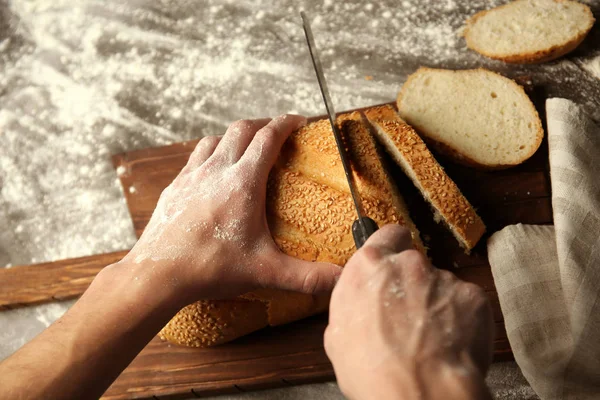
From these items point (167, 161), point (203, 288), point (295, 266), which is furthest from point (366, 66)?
point (203, 288)

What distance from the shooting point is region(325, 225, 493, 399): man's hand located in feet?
3.56

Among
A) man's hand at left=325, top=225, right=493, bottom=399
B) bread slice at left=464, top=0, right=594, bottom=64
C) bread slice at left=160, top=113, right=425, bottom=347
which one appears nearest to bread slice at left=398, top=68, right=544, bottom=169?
bread slice at left=464, top=0, right=594, bottom=64

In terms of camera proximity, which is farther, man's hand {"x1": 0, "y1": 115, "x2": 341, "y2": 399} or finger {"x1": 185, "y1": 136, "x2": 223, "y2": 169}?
finger {"x1": 185, "y1": 136, "x2": 223, "y2": 169}

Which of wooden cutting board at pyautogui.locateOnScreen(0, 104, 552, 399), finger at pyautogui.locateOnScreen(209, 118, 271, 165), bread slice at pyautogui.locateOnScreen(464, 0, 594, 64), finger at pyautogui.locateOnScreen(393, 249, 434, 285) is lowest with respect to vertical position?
wooden cutting board at pyautogui.locateOnScreen(0, 104, 552, 399)

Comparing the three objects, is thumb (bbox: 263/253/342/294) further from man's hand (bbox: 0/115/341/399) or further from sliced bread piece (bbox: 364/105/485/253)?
sliced bread piece (bbox: 364/105/485/253)

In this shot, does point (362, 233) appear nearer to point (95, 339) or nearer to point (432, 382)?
point (432, 382)

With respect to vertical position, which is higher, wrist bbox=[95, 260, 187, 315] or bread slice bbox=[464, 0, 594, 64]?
bread slice bbox=[464, 0, 594, 64]

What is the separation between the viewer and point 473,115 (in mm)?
2082

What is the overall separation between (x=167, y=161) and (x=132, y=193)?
0.64 ft

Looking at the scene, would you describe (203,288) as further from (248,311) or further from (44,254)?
(44,254)

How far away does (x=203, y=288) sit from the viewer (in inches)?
65.9

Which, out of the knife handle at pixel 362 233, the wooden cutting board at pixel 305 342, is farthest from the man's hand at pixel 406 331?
the wooden cutting board at pixel 305 342

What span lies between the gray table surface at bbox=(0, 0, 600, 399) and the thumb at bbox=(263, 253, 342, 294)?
89 centimetres

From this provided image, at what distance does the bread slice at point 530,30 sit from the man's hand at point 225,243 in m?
1.07
